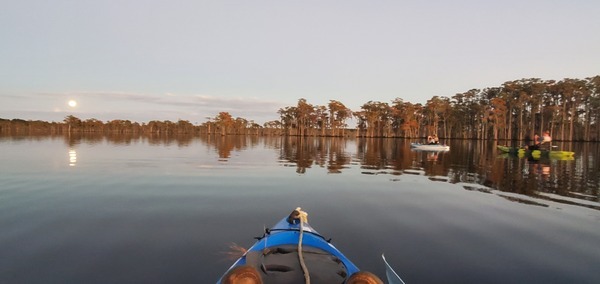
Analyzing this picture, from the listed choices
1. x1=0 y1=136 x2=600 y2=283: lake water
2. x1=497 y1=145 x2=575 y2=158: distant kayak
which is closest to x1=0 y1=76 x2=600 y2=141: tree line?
x1=497 y1=145 x2=575 y2=158: distant kayak

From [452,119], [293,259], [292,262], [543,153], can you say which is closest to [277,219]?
[293,259]

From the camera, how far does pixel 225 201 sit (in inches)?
475

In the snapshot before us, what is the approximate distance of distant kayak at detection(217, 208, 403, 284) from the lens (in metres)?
3.84

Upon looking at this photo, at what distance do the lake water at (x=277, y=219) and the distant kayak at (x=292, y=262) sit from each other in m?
1.34

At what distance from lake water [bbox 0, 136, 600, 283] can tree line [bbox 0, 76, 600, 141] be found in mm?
88548

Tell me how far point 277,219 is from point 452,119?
108 metres

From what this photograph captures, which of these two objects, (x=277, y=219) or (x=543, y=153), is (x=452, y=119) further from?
(x=277, y=219)

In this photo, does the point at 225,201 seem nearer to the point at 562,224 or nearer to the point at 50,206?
the point at 50,206

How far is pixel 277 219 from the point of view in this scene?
32.5 ft

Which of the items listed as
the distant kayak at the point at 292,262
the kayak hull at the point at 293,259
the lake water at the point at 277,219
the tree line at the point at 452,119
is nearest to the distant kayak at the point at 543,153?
the lake water at the point at 277,219

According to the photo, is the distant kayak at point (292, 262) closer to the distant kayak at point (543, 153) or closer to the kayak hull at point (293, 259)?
the kayak hull at point (293, 259)

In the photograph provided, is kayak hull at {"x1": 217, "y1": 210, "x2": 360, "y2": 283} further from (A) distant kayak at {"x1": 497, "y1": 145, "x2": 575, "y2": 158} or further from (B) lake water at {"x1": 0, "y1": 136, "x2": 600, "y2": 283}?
(A) distant kayak at {"x1": 497, "y1": 145, "x2": 575, "y2": 158}

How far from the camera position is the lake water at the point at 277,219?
6.35 m

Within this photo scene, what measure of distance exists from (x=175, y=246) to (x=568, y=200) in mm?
14243
